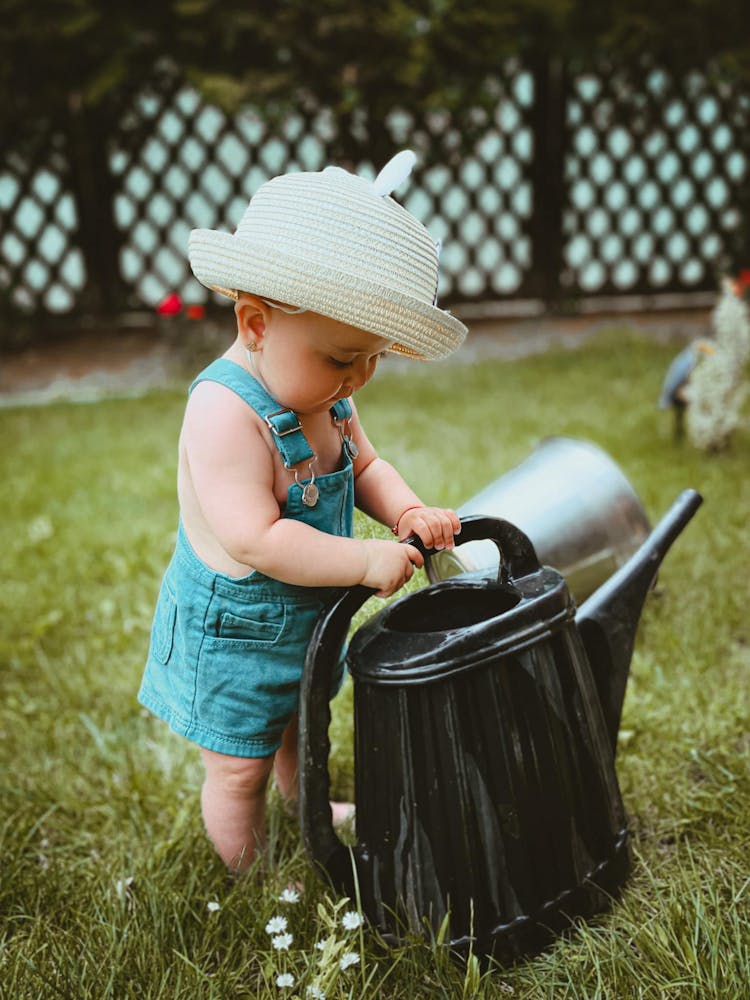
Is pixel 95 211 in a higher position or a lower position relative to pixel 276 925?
higher

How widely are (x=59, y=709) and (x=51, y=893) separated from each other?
656 mm

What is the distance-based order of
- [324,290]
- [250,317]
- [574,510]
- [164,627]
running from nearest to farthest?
[324,290] → [250,317] → [164,627] → [574,510]

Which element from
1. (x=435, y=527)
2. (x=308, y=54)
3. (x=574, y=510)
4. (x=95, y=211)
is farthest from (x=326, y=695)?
(x=95, y=211)

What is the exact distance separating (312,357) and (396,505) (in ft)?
1.03

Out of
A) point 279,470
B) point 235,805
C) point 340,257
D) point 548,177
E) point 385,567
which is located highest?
point 548,177

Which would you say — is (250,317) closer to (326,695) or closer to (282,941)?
(326,695)

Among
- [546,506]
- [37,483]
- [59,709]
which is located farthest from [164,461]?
[546,506]

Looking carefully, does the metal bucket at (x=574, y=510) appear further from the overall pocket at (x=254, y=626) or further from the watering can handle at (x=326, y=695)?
the overall pocket at (x=254, y=626)

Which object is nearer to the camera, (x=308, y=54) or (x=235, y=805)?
(x=235, y=805)

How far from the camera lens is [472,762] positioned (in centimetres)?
126

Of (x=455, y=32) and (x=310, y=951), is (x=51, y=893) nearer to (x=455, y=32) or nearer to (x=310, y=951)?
(x=310, y=951)

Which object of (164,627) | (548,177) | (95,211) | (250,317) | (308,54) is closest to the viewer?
(250,317)

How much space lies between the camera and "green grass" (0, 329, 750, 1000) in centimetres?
132

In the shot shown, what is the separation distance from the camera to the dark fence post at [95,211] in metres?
6.01
